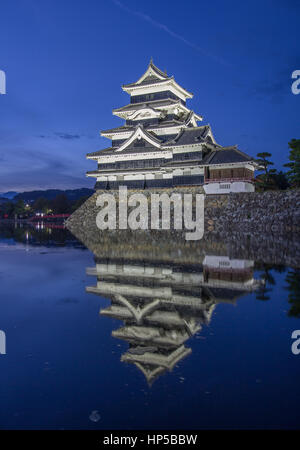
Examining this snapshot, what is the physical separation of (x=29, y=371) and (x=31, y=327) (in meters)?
2.28

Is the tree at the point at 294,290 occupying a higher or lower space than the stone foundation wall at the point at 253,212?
lower

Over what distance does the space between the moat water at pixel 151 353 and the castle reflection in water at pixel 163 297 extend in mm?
34

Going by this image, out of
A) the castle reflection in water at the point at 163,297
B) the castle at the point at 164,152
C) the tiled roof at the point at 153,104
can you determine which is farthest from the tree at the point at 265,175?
the castle reflection in water at the point at 163,297

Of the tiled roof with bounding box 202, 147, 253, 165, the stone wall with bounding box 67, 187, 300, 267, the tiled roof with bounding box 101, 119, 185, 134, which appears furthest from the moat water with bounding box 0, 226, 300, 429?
the tiled roof with bounding box 101, 119, 185, 134

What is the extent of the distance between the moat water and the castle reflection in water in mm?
34

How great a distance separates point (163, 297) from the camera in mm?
9352

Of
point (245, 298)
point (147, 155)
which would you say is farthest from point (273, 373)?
point (147, 155)

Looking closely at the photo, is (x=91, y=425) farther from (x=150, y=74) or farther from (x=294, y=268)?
(x=150, y=74)

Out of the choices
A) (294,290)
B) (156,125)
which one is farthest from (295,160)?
(294,290)

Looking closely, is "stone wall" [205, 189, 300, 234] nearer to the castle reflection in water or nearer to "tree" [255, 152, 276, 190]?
"tree" [255, 152, 276, 190]

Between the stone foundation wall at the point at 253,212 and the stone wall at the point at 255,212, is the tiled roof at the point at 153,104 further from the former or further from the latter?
the stone wall at the point at 255,212

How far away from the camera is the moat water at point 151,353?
404cm

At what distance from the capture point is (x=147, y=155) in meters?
41.6

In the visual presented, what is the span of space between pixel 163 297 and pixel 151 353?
12.2 feet
